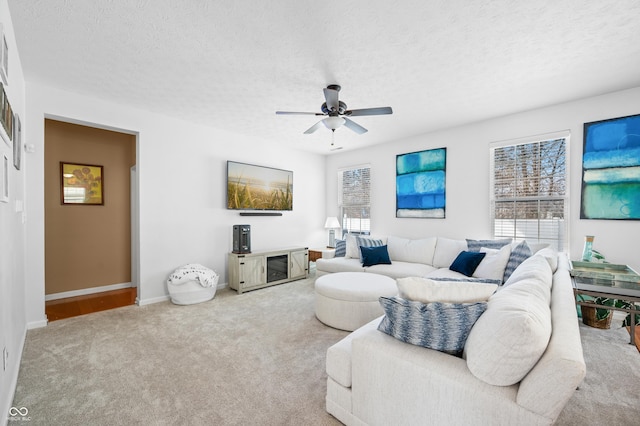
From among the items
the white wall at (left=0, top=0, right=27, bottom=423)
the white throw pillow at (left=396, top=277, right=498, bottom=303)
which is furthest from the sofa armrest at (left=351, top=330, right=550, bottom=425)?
the white wall at (left=0, top=0, right=27, bottom=423)

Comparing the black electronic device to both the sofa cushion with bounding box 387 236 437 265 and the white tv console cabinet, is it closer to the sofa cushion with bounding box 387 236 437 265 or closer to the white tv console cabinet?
the white tv console cabinet

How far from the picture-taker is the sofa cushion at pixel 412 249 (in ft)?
14.0

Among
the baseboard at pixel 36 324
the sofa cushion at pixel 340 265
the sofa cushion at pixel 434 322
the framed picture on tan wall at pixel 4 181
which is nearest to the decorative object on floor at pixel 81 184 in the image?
the baseboard at pixel 36 324

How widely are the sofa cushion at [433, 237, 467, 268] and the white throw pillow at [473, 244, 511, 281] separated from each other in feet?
1.85

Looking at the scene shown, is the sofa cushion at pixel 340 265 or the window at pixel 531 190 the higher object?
the window at pixel 531 190

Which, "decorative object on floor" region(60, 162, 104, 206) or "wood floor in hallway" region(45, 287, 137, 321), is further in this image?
"decorative object on floor" region(60, 162, 104, 206)

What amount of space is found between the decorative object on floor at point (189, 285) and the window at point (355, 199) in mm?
3129

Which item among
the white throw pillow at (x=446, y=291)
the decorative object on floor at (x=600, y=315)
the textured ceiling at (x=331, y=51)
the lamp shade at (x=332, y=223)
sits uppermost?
the textured ceiling at (x=331, y=51)

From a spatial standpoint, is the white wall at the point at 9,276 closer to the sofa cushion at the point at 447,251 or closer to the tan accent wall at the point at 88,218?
the tan accent wall at the point at 88,218

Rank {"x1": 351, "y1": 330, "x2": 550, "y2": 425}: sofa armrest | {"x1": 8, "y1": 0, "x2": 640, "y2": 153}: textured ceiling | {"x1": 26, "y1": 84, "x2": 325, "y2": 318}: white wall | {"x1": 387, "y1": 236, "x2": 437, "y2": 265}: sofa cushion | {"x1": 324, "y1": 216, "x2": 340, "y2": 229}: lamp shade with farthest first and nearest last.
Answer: {"x1": 324, "y1": 216, "x2": 340, "y2": 229}: lamp shade, {"x1": 387, "y1": 236, "x2": 437, "y2": 265}: sofa cushion, {"x1": 26, "y1": 84, "x2": 325, "y2": 318}: white wall, {"x1": 8, "y1": 0, "x2": 640, "y2": 153}: textured ceiling, {"x1": 351, "y1": 330, "x2": 550, "y2": 425}: sofa armrest

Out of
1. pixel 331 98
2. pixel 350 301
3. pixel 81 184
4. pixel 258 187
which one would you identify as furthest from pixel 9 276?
pixel 258 187

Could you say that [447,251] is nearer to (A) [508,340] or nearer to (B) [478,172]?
(B) [478,172]

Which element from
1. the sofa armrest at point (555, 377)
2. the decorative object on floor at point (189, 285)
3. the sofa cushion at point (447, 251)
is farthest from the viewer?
the sofa cushion at point (447, 251)

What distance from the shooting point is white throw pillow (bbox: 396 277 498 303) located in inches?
52.8
